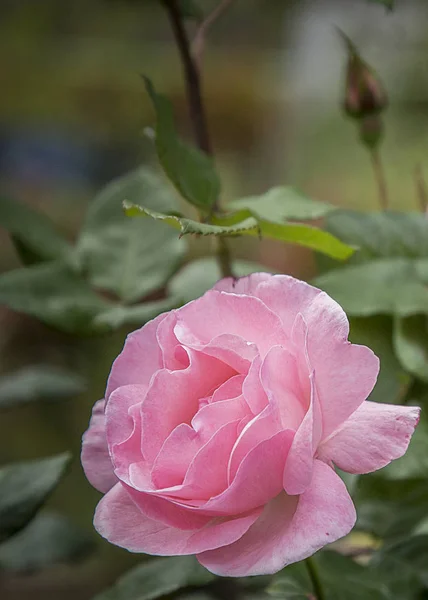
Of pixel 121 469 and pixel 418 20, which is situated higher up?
pixel 121 469

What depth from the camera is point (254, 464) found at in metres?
0.22

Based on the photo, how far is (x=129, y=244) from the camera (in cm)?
45

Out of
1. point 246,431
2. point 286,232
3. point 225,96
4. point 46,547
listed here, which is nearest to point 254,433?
point 246,431

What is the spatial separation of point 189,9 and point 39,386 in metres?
0.31

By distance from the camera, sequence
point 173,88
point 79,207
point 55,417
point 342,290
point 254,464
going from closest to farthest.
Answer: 1. point 254,464
2. point 342,290
3. point 55,417
4. point 79,207
5. point 173,88

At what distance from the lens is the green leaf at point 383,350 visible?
380mm

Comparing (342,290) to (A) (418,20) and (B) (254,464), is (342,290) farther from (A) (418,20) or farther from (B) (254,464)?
(A) (418,20)

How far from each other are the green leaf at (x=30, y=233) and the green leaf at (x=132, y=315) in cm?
6

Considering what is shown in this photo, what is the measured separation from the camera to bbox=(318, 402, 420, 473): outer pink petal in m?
0.23

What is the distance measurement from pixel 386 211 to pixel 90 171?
1801 mm

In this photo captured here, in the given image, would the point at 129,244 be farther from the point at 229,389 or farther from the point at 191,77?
the point at 229,389

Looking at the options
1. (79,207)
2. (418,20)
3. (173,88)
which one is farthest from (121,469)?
(418,20)

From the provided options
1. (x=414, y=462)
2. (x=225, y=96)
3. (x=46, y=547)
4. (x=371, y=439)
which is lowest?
(x=225, y=96)

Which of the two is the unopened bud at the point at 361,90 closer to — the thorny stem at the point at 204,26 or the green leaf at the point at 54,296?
the thorny stem at the point at 204,26
